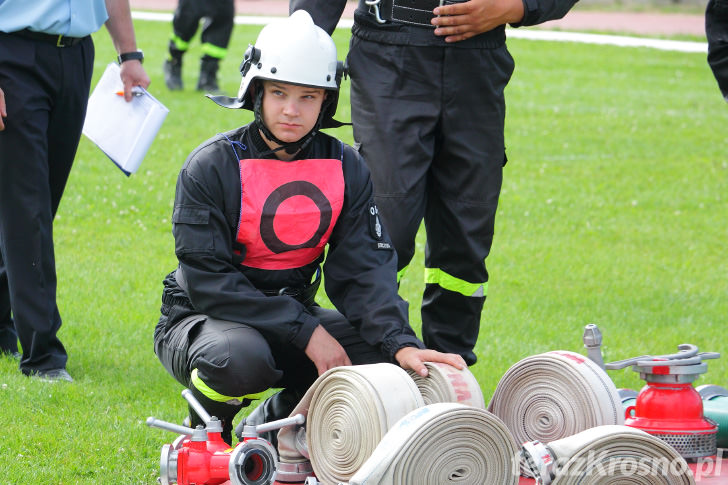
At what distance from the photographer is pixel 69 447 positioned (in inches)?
175

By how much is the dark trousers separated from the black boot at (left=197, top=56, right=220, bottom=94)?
10355 mm

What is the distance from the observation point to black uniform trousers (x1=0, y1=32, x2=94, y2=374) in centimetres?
500

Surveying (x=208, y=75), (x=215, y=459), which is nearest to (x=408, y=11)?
(x=215, y=459)

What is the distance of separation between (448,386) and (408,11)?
1725mm

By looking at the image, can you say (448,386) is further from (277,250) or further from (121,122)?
(121,122)

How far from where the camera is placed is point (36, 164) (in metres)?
5.09

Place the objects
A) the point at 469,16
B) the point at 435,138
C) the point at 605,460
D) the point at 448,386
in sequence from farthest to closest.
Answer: the point at 435,138 < the point at 469,16 < the point at 448,386 < the point at 605,460

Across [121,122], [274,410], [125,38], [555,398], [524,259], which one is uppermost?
[125,38]

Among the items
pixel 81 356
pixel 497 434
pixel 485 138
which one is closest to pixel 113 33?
pixel 81 356

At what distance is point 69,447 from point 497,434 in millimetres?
1869

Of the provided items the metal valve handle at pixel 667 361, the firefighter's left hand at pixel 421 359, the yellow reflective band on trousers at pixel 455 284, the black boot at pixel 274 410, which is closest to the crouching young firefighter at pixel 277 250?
the firefighter's left hand at pixel 421 359

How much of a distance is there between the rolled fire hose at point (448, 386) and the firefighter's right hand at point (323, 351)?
0.97 ft

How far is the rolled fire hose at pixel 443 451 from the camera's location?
10.5 ft

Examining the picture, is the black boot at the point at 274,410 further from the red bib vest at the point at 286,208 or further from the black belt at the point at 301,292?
the red bib vest at the point at 286,208
